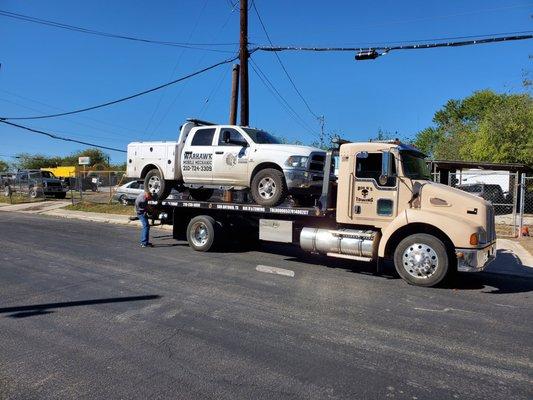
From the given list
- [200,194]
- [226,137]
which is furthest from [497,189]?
[226,137]

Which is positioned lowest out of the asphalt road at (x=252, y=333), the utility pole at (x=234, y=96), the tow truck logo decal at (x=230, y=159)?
the asphalt road at (x=252, y=333)

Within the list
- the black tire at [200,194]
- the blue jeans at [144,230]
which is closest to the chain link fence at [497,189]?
the black tire at [200,194]

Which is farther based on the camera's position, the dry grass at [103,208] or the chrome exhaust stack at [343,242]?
the dry grass at [103,208]

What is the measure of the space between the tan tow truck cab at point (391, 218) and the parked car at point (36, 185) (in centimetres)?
2600

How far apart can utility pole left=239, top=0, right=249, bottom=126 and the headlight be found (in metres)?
8.73

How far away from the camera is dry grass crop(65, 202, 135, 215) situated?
2299 centimetres

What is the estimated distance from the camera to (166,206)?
41.3ft

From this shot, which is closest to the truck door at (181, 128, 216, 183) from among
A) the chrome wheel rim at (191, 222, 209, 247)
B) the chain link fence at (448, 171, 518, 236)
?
the chrome wheel rim at (191, 222, 209, 247)

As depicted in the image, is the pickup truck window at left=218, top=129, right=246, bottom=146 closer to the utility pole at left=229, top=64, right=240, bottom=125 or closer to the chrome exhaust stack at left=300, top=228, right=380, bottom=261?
the chrome exhaust stack at left=300, top=228, right=380, bottom=261

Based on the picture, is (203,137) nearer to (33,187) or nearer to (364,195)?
(364,195)

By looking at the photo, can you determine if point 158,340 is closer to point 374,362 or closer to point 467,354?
point 374,362

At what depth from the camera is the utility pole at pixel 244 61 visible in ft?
61.3

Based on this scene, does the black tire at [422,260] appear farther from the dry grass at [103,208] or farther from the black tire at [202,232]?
the dry grass at [103,208]

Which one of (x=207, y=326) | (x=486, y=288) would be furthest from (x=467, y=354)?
(x=486, y=288)
